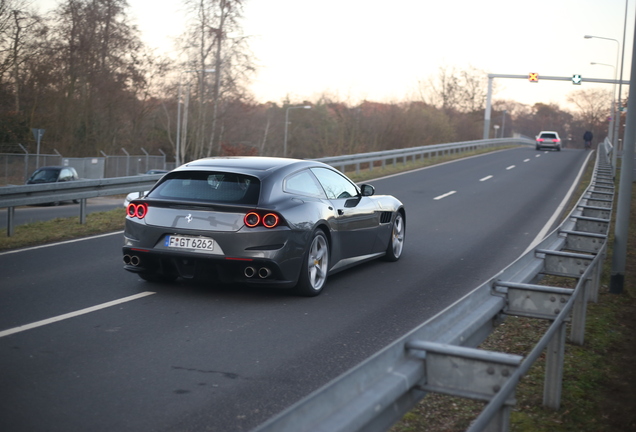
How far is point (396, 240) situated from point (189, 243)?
13.4 feet

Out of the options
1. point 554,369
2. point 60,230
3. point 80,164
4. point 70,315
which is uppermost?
point 80,164

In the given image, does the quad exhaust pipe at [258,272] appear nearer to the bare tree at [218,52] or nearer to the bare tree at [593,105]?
the bare tree at [218,52]

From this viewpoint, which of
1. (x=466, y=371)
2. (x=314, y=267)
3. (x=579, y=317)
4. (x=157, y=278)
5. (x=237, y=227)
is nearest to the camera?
(x=466, y=371)

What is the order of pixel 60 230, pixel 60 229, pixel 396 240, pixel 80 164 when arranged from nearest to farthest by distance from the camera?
pixel 396 240 < pixel 60 230 < pixel 60 229 < pixel 80 164

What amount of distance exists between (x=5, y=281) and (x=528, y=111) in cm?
16658

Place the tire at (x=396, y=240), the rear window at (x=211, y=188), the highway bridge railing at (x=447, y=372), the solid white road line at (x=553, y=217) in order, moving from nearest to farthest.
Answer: the highway bridge railing at (x=447, y=372), the rear window at (x=211, y=188), the tire at (x=396, y=240), the solid white road line at (x=553, y=217)

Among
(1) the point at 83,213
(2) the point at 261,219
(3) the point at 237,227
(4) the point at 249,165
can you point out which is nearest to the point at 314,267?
(2) the point at 261,219

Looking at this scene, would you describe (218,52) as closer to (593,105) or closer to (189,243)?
(189,243)

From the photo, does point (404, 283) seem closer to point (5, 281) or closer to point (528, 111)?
point (5, 281)

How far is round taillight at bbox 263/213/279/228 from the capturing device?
7.48m

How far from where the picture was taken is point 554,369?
4.56 metres

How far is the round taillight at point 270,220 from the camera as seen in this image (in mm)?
7477

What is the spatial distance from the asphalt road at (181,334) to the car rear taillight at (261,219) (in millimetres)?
850

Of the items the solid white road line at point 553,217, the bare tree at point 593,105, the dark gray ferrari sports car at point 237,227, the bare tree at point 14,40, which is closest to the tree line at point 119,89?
the bare tree at point 14,40
